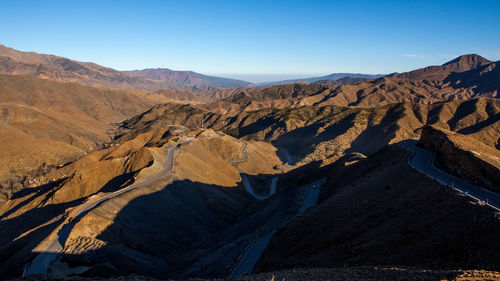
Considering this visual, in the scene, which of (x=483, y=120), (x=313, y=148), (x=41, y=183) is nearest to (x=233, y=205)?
(x=41, y=183)

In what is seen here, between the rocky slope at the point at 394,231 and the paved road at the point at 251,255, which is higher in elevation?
the rocky slope at the point at 394,231

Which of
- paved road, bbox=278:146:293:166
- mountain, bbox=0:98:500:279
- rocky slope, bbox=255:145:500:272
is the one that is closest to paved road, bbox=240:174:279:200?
mountain, bbox=0:98:500:279

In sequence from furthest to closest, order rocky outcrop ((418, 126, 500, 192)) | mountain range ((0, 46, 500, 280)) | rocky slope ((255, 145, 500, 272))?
rocky outcrop ((418, 126, 500, 192))
mountain range ((0, 46, 500, 280))
rocky slope ((255, 145, 500, 272))

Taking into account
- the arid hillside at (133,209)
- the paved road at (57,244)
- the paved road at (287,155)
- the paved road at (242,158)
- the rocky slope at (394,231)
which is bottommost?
the paved road at (287,155)

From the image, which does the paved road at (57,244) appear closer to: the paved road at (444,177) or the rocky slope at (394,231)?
the rocky slope at (394,231)

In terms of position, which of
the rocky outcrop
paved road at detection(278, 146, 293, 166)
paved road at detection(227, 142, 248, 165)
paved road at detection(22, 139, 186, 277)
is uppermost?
the rocky outcrop

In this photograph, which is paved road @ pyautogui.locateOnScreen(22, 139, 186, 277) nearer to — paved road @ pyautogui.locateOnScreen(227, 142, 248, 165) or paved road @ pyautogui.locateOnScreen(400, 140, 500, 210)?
paved road @ pyautogui.locateOnScreen(400, 140, 500, 210)

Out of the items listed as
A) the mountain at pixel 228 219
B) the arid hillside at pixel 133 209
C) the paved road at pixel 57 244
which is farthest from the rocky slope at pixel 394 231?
the paved road at pixel 57 244

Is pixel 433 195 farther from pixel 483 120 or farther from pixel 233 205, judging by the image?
pixel 483 120
